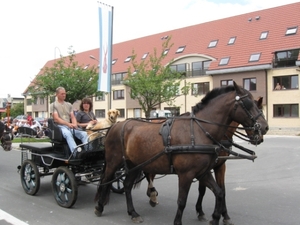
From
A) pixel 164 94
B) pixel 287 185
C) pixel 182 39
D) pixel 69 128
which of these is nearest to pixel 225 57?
pixel 182 39

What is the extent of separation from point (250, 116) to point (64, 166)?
12.3 feet

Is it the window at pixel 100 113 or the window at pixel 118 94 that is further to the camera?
the window at pixel 100 113

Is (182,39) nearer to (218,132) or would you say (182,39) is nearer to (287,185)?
(287,185)

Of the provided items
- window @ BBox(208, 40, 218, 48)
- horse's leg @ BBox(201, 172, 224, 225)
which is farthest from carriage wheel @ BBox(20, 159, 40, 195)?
window @ BBox(208, 40, 218, 48)

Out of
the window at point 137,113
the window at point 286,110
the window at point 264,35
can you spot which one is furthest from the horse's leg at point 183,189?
the window at point 137,113

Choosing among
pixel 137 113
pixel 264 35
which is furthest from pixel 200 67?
pixel 137 113

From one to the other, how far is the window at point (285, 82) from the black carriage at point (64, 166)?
26107mm

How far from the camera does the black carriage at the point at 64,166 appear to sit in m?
6.05

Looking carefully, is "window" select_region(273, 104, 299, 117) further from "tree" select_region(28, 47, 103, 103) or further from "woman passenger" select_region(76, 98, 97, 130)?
"woman passenger" select_region(76, 98, 97, 130)

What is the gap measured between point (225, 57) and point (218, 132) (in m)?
30.5

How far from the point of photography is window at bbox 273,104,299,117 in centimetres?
2895

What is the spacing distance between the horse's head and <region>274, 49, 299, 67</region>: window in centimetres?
2724

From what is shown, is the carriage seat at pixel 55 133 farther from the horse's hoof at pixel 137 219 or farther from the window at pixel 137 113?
the window at pixel 137 113

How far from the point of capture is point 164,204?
6219 millimetres
